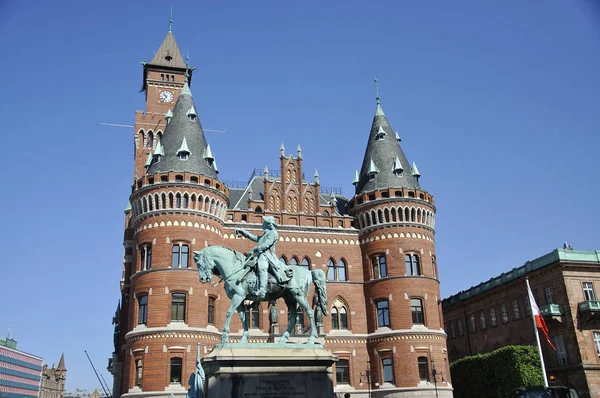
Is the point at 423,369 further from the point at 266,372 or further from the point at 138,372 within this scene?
Answer: the point at 266,372

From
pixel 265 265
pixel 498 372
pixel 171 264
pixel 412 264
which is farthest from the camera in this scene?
pixel 498 372

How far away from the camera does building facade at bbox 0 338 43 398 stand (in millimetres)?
137250

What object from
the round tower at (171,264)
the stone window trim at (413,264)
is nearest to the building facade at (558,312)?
the stone window trim at (413,264)

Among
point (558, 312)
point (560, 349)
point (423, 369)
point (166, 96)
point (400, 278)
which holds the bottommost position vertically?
point (423, 369)

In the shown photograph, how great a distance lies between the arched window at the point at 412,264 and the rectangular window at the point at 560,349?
12974 mm

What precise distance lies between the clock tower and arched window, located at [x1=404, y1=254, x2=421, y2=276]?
24229mm

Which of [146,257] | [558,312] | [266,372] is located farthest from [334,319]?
[266,372]

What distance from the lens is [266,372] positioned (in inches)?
648

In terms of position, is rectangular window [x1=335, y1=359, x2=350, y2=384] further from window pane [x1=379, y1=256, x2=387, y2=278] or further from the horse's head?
the horse's head

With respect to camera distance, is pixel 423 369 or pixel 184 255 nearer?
pixel 184 255

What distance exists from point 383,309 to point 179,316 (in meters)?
15.6

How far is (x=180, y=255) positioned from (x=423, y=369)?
1937 cm

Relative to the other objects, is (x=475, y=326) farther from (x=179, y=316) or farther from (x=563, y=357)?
(x=179, y=316)

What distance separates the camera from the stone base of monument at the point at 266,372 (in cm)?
1611
